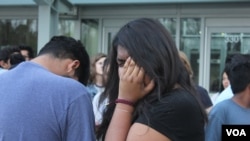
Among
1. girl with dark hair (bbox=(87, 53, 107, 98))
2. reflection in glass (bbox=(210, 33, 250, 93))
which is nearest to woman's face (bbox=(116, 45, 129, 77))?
girl with dark hair (bbox=(87, 53, 107, 98))

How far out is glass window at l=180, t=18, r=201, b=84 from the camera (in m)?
9.16

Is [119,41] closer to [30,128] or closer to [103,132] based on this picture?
[103,132]

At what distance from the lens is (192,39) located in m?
9.21

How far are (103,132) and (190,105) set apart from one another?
1.44 feet

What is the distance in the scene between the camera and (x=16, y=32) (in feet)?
33.4

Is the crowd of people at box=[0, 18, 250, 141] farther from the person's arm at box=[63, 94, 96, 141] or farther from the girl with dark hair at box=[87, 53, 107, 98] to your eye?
the girl with dark hair at box=[87, 53, 107, 98]

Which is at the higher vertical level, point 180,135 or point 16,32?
point 16,32

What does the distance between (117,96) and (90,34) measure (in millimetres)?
7888

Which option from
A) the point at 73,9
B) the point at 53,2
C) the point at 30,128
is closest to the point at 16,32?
the point at 73,9

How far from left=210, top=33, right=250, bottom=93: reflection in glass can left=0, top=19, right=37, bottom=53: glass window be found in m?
3.79

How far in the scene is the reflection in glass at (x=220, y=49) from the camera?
351 inches

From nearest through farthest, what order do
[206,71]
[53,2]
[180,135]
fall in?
[180,135] < [53,2] < [206,71]

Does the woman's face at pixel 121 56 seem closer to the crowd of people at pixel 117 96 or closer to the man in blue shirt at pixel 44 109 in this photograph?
the crowd of people at pixel 117 96

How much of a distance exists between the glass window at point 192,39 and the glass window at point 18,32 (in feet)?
10.5
